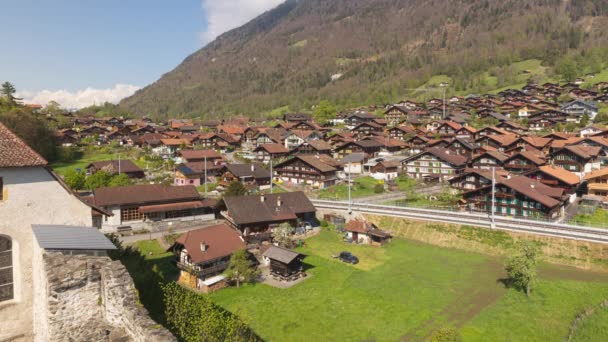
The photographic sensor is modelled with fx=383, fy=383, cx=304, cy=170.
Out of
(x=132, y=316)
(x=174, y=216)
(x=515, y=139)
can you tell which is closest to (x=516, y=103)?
(x=515, y=139)

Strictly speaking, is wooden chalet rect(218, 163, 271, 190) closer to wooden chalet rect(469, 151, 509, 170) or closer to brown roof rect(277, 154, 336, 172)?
brown roof rect(277, 154, 336, 172)

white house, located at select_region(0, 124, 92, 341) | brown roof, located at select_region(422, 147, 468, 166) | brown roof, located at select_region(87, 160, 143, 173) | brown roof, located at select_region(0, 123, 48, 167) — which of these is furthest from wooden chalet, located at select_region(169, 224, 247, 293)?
brown roof, located at select_region(422, 147, 468, 166)

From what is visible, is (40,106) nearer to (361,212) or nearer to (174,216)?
(174,216)

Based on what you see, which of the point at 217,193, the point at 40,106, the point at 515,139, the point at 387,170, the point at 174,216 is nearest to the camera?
the point at 174,216

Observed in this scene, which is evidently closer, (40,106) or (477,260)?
(477,260)

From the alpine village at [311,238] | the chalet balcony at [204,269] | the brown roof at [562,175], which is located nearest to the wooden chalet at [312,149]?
the alpine village at [311,238]

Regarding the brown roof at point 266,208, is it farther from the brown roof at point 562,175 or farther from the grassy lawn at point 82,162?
the grassy lawn at point 82,162
